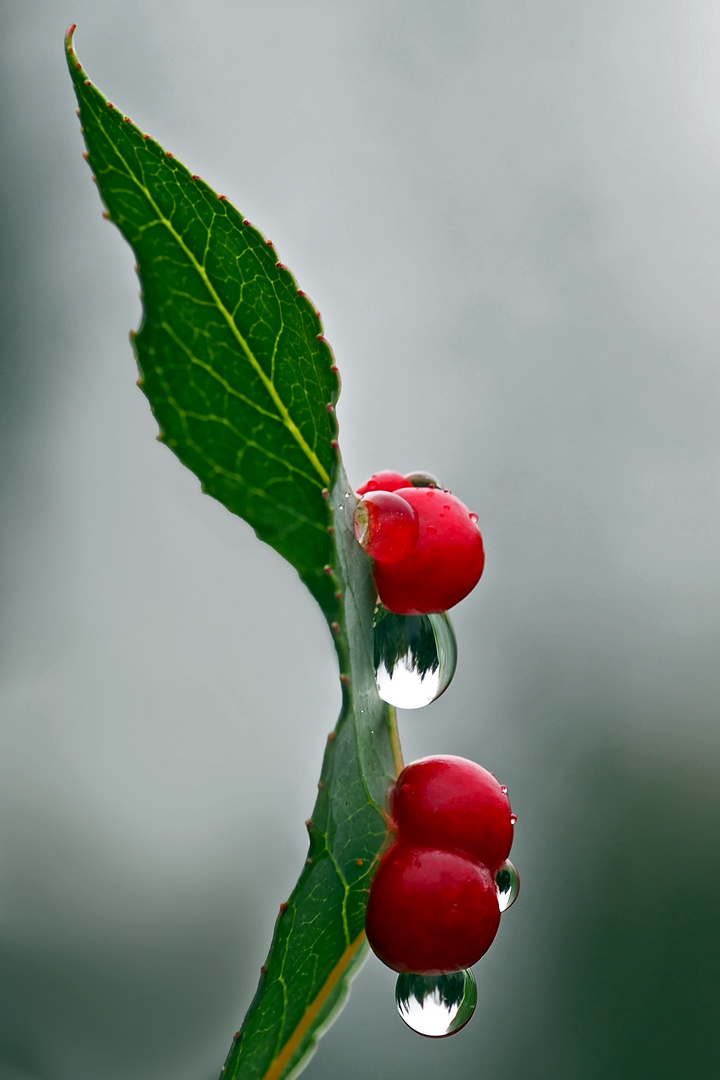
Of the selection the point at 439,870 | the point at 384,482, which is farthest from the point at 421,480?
the point at 439,870

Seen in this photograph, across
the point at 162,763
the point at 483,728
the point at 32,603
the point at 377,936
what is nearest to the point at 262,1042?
the point at 377,936

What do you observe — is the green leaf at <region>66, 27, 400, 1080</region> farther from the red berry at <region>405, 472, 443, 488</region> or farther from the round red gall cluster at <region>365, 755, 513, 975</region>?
the red berry at <region>405, 472, 443, 488</region>

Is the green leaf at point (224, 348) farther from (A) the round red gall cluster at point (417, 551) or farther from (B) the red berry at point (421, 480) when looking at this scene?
(B) the red berry at point (421, 480)

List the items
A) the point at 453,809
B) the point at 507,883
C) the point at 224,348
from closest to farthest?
the point at 224,348 < the point at 453,809 < the point at 507,883

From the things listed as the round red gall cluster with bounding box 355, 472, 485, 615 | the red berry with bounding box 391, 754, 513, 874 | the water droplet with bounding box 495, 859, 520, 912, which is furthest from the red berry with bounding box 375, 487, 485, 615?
the water droplet with bounding box 495, 859, 520, 912

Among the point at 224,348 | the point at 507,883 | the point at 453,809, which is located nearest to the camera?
the point at 224,348

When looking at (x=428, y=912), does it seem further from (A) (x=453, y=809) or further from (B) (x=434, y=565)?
(B) (x=434, y=565)
